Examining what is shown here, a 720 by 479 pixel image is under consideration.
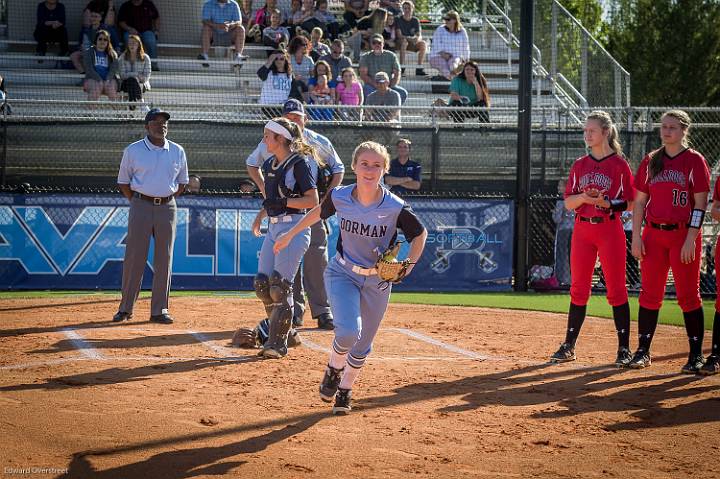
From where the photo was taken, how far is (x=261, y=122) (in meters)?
15.0

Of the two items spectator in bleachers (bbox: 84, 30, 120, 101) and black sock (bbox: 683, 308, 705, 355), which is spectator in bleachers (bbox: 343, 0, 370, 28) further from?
black sock (bbox: 683, 308, 705, 355)

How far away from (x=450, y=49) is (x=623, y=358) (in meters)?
13.0

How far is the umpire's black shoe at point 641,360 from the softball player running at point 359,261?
9.76ft

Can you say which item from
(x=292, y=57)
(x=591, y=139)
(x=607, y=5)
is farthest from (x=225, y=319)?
(x=607, y=5)

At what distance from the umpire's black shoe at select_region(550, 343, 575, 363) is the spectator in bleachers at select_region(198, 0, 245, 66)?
13004 mm

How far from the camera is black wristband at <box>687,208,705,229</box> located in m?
7.87

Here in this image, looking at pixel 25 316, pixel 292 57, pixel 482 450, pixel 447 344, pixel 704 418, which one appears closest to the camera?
pixel 482 450

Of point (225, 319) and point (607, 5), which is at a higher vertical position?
point (607, 5)

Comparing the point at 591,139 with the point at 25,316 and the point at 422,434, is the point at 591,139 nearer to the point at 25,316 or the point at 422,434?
the point at 422,434

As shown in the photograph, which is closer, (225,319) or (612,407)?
Result: (612,407)

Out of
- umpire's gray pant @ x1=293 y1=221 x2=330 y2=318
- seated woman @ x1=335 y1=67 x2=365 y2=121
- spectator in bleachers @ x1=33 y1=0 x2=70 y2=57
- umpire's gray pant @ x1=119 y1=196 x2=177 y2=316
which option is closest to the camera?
umpire's gray pant @ x1=293 y1=221 x2=330 y2=318

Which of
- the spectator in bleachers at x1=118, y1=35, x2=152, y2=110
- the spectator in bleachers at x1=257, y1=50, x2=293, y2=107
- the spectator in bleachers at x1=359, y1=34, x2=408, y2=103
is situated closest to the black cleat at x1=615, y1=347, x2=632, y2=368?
the spectator in bleachers at x1=257, y1=50, x2=293, y2=107

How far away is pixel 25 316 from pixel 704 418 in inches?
296

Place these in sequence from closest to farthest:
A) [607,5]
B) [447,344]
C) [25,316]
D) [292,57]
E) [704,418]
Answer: [704,418]
[447,344]
[25,316]
[292,57]
[607,5]
